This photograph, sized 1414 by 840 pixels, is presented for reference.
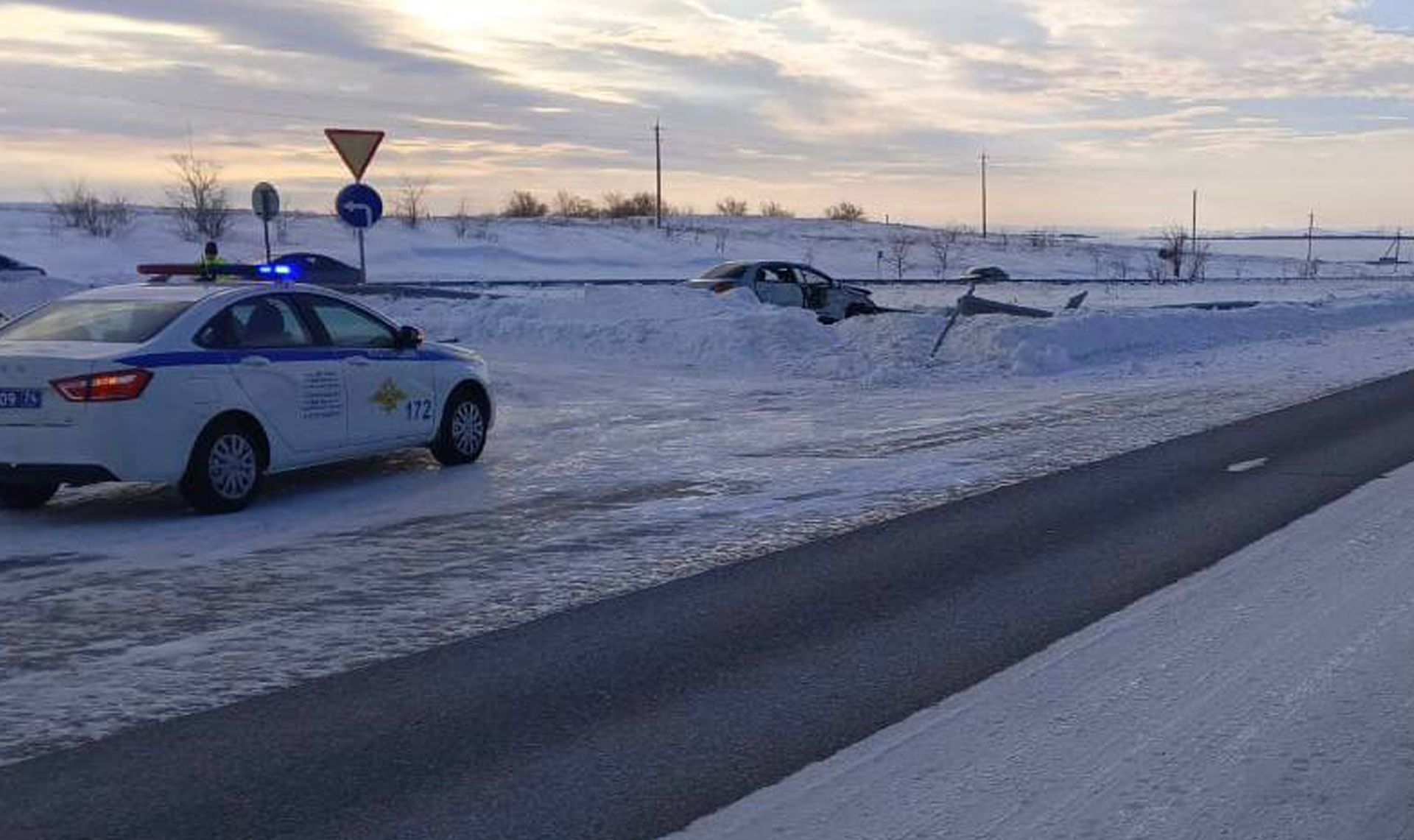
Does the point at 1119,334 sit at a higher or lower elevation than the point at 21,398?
lower

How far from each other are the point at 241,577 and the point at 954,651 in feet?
13.1

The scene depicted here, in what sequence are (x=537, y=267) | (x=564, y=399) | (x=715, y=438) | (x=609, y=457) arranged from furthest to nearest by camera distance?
(x=537, y=267)
(x=564, y=399)
(x=715, y=438)
(x=609, y=457)

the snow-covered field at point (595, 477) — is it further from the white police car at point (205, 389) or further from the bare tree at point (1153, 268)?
the bare tree at point (1153, 268)

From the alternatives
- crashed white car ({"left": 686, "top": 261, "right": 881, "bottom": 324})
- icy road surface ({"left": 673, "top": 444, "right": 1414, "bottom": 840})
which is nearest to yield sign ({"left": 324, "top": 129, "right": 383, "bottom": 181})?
icy road surface ({"left": 673, "top": 444, "right": 1414, "bottom": 840})

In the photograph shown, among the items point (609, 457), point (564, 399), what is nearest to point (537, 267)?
point (564, 399)

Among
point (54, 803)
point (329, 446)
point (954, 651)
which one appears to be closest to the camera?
point (54, 803)

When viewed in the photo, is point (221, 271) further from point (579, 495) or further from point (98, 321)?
point (579, 495)

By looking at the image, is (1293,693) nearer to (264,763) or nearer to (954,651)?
(954,651)

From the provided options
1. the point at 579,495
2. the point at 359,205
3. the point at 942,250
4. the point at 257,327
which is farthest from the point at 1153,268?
the point at 257,327

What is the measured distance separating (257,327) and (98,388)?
4.94 ft

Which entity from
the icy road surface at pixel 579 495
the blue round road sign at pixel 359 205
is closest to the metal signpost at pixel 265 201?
the blue round road sign at pixel 359 205

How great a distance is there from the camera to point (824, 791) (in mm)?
5133

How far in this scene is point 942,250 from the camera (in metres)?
88.8

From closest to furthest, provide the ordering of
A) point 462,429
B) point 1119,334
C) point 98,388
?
point 98,388
point 462,429
point 1119,334
